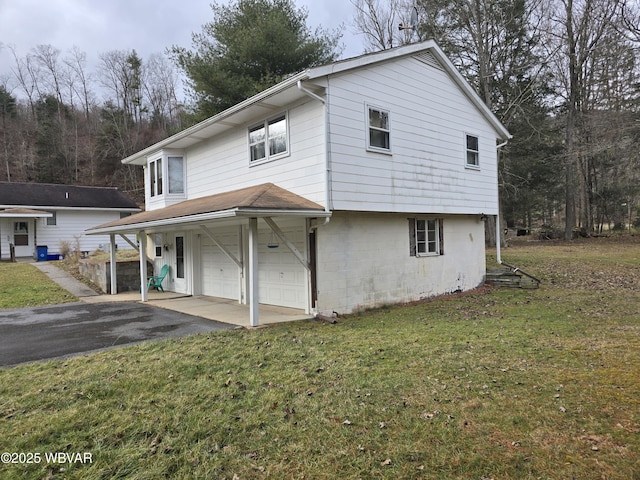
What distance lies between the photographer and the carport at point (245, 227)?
24.1 ft

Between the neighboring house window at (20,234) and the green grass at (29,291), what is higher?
the neighboring house window at (20,234)

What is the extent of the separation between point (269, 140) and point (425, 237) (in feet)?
17.5

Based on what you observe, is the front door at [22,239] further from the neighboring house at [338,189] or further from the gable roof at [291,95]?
the gable roof at [291,95]

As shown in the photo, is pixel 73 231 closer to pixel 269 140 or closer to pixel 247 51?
pixel 247 51

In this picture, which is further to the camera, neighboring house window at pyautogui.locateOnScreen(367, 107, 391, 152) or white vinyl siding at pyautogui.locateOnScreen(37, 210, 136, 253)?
white vinyl siding at pyautogui.locateOnScreen(37, 210, 136, 253)

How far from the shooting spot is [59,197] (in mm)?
24234

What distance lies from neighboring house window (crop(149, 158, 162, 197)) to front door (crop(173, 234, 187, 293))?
79.4 inches

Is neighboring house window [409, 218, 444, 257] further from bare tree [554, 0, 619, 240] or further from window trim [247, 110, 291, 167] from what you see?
bare tree [554, 0, 619, 240]

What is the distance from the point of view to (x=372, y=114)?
30.3 feet

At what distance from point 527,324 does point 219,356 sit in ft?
19.2

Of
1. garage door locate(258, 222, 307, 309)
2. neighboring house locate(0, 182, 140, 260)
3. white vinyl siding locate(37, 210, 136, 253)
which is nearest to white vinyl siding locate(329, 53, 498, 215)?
garage door locate(258, 222, 307, 309)

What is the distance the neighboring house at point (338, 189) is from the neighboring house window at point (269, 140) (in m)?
0.04

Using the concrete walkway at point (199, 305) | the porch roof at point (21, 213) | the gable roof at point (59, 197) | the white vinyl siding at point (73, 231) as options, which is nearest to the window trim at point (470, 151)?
the concrete walkway at point (199, 305)

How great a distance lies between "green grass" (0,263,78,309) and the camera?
411 inches
